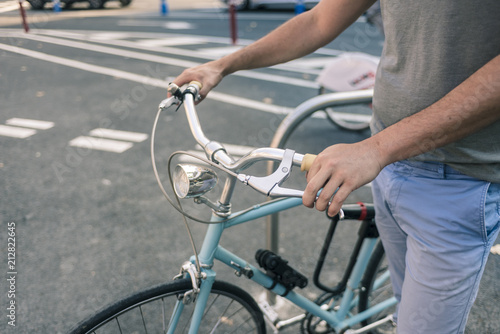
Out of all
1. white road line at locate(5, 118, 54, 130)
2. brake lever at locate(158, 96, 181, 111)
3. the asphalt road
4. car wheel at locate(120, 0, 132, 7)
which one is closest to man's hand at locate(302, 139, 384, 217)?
brake lever at locate(158, 96, 181, 111)

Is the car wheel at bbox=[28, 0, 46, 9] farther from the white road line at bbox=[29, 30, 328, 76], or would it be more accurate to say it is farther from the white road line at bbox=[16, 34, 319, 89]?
the white road line at bbox=[16, 34, 319, 89]

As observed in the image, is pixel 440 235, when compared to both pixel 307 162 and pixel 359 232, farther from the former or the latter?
pixel 359 232

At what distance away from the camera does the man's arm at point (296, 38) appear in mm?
1614

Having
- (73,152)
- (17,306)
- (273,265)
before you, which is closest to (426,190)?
(273,265)

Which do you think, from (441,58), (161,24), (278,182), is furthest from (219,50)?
(278,182)

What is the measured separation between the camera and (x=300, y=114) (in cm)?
214

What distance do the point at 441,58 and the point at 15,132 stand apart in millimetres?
4902

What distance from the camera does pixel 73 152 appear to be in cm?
445

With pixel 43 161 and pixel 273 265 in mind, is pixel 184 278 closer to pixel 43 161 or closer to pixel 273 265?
pixel 273 265

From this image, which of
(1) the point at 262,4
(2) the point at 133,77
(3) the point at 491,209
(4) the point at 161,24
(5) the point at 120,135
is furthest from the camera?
(1) the point at 262,4

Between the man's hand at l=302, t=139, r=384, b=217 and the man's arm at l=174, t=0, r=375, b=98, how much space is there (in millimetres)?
688

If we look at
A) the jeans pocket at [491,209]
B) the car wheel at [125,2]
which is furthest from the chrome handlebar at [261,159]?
the car wheel at [125,2]

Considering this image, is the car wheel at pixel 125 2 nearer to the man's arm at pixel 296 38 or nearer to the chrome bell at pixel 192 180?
the man's arm at pixel 296 38

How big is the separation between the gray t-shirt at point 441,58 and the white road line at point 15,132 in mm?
4538
